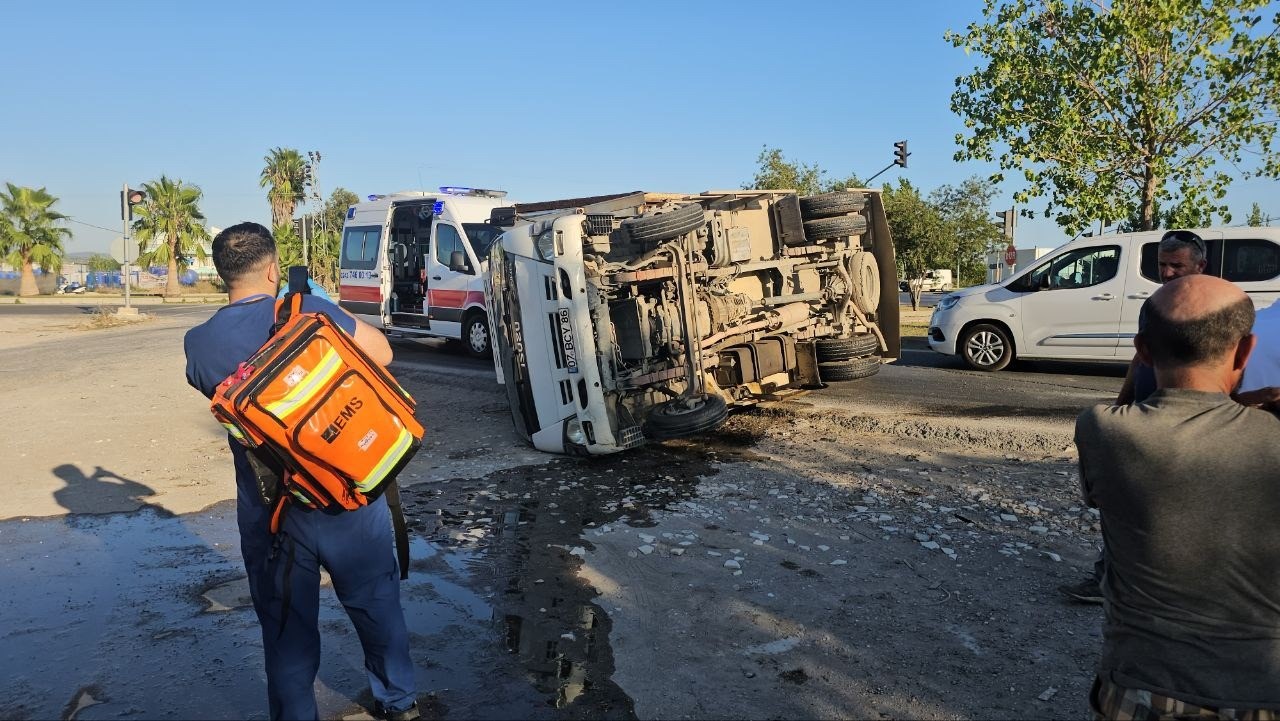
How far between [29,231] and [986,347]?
55.7 metres

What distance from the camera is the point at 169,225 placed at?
45.5 metres

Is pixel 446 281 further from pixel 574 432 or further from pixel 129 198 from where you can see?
pixel 129 198

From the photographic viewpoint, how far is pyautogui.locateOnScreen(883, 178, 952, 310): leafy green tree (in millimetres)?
24875

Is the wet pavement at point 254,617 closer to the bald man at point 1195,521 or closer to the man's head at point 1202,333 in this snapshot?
the bald man at point 1195,521

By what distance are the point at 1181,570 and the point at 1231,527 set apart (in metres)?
0.14

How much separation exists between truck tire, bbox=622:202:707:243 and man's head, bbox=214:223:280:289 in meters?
3.94

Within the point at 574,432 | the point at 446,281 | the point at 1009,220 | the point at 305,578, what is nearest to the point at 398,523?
the point at 305,578

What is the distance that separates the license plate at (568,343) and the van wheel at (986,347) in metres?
7.28

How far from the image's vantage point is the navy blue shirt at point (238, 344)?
2996mm

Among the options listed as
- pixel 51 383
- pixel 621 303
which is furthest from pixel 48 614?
pixel 51 383

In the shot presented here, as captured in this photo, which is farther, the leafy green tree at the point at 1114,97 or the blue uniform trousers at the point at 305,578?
the leafy green tree at the point at 1114,97

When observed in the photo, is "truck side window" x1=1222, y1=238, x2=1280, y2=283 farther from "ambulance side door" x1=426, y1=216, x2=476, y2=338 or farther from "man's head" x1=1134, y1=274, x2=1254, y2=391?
"man's head" x1=1134, y1=274, x2=1254, y2=391

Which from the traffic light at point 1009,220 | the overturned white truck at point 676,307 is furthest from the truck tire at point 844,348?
the traffic light at point 1009,220

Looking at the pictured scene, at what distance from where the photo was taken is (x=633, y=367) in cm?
707
